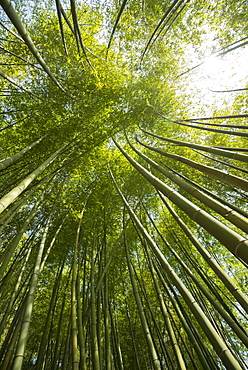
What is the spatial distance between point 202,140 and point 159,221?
6.88ft

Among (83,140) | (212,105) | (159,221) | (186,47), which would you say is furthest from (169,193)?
(159,221)

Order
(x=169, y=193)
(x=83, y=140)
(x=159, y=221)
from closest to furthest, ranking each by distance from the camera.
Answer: (x=169, y=193) < (x=83, y=140) < (x=159, y=221)

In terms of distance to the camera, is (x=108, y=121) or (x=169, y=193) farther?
(x=108, y=121)

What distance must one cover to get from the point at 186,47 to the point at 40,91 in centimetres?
245

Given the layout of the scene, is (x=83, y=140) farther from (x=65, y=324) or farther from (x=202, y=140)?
(x=65, y=324)

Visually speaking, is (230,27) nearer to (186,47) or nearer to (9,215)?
(186,47)

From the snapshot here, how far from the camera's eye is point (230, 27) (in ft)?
9.45

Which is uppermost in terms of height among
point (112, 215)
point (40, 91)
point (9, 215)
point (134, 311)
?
point (40, 91)

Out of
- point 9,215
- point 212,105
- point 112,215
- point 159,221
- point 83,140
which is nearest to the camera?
point 9,215

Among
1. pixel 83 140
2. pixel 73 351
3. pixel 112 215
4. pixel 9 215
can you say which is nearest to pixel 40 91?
pixel 83 140

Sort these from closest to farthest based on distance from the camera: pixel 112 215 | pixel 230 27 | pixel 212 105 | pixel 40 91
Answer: pixel 230 27
pixel 40 91
pixel 212 105
pixel 112 215

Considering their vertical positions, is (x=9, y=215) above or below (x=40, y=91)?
below

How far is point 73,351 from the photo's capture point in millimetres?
1602

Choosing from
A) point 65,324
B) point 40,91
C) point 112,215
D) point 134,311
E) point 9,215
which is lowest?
point 9,215
